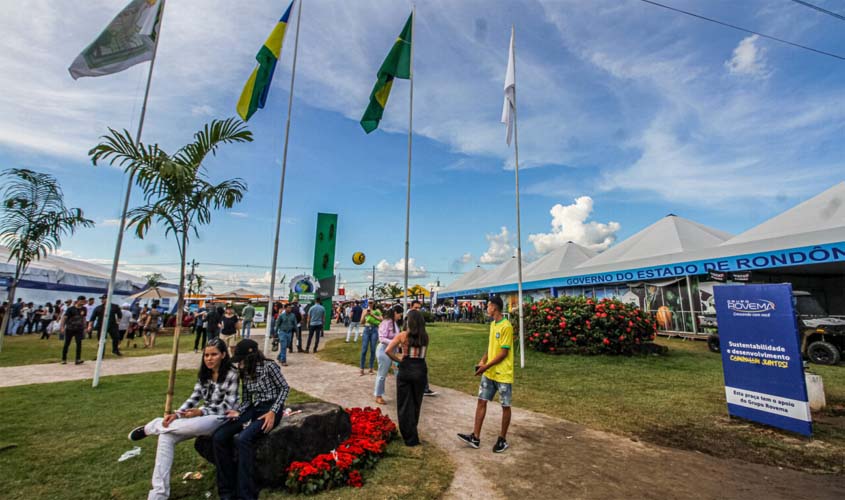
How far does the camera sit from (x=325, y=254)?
20547mm

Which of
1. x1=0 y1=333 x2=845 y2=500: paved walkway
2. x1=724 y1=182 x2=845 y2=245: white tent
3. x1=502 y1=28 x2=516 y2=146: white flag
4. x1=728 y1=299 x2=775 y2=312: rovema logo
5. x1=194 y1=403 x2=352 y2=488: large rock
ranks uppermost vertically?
x1=502 y1=28 x2=516 y2=146: white flag

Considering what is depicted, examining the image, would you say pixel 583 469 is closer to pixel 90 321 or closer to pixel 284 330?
pixel 284 330

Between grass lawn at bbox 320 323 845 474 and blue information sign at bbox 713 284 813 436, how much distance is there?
0.82 feet

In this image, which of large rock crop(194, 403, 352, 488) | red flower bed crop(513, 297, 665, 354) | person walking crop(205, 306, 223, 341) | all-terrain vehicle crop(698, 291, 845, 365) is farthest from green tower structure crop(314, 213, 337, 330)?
all-terrain vehicle crop(698, 291, 845, 365)

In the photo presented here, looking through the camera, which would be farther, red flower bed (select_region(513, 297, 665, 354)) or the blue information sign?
red flower bed (select_region(513, 297, 665, 354))

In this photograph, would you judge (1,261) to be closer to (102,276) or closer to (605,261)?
(102,276)

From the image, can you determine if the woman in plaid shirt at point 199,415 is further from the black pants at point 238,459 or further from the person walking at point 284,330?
the person walking at point 284,330

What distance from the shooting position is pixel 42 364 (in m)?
9.95

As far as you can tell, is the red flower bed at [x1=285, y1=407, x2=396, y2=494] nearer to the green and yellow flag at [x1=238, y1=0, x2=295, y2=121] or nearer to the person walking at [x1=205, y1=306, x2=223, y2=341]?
the green and yellow flag at [x1=238, y1=0, x2=295, y2=121]

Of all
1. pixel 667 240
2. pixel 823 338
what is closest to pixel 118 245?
pixel 823 338

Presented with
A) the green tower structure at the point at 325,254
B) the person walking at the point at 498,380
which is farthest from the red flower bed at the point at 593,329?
the green tower structure at the point at 325,254

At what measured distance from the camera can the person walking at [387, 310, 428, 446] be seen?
4.58 meters

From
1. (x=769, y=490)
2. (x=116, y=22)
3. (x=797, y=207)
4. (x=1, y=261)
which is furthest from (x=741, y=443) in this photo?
(x=1, y=261)

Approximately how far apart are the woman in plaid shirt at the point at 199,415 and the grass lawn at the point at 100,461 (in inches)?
16.9
